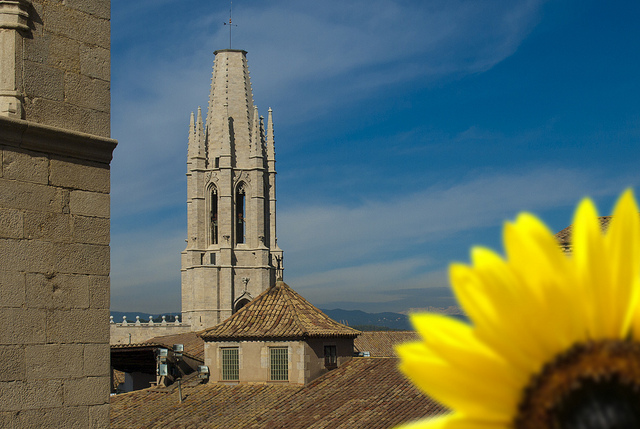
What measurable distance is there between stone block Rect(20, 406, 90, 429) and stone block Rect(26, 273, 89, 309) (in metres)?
1.00

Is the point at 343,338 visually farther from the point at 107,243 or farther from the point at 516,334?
the point at 516,334

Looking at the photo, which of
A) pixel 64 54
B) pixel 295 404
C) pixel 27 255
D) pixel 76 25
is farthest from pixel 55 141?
pixel 295 404

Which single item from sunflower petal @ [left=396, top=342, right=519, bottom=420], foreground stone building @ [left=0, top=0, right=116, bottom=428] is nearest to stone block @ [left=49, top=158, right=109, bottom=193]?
foreground stone building @ [left=0, top=0, right=116, bottom=428]

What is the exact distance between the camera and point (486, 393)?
80 cm

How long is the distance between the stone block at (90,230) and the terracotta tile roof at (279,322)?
1789cm

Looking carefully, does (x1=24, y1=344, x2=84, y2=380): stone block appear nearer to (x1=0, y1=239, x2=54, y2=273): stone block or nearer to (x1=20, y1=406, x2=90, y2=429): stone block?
(x1=20, y1=406, x2=90, y2=429): stone block

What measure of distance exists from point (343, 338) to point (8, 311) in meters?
20.2

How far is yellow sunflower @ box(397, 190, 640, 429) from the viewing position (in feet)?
2.41

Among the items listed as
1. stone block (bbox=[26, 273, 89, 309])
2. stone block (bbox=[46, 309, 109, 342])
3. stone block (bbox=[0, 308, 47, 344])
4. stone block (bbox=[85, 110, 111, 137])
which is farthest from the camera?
stone block (bbox=[85, 110, 111, 137])

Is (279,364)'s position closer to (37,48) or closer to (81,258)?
(81,258)

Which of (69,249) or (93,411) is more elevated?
(69,249)

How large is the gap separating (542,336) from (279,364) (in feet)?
81.8

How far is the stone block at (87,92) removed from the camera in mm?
7359

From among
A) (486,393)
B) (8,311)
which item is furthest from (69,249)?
(486,393)
